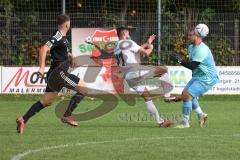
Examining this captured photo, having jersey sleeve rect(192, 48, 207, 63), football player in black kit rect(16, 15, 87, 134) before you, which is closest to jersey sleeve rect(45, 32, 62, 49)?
football player in black kit rect(16, 15, 87, 134)

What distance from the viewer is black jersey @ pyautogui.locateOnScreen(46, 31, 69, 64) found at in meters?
13.9

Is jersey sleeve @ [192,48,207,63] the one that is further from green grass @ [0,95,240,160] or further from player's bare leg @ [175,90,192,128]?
green grass @ [0,95,240,160]

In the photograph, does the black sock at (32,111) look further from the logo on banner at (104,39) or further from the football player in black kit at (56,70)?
the logo on banner at (104,39)

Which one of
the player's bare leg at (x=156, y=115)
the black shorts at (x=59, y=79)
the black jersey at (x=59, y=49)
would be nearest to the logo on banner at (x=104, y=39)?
the player's bare leg at (x=156, y=115)

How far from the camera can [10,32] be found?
27.6 meters

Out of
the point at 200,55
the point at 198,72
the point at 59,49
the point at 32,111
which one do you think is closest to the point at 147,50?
the point at 200,55

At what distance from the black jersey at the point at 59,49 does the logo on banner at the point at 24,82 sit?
12.7 m

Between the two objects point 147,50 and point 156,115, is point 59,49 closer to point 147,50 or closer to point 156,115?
point 147,50

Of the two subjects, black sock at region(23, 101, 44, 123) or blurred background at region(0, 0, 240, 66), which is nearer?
black sock at region(23, 101, 44, 123)

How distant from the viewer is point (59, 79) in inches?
567

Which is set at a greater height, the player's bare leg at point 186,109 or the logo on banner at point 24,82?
the player's bare leg at point 186,109

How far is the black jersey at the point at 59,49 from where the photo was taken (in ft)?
45.7

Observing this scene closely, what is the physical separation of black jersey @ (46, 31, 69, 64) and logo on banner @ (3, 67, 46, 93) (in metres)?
12.7

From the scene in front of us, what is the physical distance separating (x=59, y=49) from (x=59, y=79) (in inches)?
24.0
